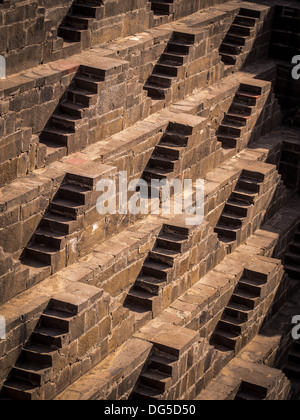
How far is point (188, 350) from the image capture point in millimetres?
13734

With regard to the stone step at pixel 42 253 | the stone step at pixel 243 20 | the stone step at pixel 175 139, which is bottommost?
the stone step at pixel 42 253

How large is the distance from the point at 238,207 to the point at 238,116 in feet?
7.19

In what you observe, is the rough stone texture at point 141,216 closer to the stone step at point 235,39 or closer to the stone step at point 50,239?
Result: the stone step at point 50,239

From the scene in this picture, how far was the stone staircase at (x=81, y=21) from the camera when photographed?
52.2ft

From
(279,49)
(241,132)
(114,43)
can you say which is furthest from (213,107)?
(279,49)

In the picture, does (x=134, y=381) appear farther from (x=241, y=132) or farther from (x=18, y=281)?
(x=241, y=132)

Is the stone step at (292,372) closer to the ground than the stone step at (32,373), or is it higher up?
closer to the ground

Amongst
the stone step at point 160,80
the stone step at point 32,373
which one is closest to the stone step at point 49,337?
the stone step at point 32,373

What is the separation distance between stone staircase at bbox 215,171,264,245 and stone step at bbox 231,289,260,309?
95cm

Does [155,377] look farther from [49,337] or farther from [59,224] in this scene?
[59,224]

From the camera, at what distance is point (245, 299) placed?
1623cm

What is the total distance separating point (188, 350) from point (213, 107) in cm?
573

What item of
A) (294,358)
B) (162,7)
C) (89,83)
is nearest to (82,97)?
(89,83)

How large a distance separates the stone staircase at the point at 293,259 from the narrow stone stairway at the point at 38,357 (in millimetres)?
7254
